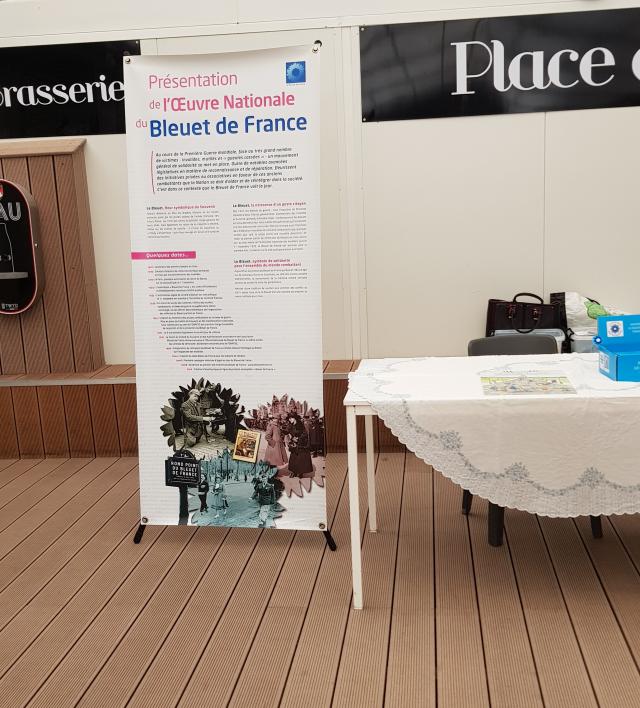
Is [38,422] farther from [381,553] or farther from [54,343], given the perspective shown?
[381,553]

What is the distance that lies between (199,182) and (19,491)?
222 centimetres

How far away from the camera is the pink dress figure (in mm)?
3471

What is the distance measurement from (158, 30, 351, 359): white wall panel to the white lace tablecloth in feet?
7.22

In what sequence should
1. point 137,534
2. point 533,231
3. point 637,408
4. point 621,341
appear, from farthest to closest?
point 533,231, point 137,534, point 621,341, point 637,408

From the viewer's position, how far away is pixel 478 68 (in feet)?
15.4

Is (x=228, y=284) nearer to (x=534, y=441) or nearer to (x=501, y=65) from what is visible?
(x=534, y=441)

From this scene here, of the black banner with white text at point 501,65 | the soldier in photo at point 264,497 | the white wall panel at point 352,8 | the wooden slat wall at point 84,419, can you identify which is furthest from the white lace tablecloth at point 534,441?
the white wall panel at point 352,8

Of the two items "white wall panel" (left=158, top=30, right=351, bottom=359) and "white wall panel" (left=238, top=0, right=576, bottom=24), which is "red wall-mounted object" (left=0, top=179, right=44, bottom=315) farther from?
"white wall panel" (left=238, top=0, right=576, bottom=24)

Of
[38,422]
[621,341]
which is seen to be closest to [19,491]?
[38,422]

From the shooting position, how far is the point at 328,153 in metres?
4.91

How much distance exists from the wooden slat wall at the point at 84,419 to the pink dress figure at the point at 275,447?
4.68ft

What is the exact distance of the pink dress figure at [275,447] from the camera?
347cm

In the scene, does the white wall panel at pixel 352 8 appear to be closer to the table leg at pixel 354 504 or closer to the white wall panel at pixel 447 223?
the white wall panel at pixel 447 223

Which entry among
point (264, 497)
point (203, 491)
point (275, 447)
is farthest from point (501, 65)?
point (203, 491)
